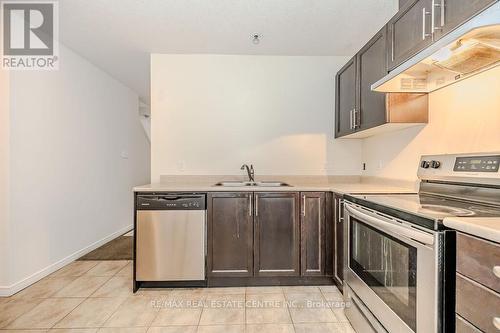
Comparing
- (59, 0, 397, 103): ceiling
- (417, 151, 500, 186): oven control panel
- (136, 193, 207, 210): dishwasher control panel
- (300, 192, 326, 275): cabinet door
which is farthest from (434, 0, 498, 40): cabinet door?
(136, 193, 207, 210): dishwasher control panel

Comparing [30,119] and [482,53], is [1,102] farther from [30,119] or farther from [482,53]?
[482,53]

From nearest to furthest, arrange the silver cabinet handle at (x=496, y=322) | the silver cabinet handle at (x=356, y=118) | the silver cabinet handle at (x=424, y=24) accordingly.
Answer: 1. the silver cabinet handle at (x=496, y=322)
2. the silver cabinet handle at (x=424, y=24)
3. the silver cabinet handle at (x=356, y=118)

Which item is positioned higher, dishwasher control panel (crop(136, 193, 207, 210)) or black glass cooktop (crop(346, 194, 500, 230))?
black glass cooktop (crop(346, 194, 500, 230))

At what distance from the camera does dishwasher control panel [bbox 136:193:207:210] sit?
238cm

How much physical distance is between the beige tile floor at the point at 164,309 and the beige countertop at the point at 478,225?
123 cm

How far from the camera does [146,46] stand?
288 centimetres

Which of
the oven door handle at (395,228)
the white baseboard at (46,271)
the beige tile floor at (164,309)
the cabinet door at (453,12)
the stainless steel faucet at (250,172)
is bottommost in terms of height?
the beige tile floor at (164,309)

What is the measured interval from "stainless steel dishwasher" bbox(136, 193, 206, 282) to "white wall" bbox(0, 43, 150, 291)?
3.51 ft

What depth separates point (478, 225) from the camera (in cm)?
92

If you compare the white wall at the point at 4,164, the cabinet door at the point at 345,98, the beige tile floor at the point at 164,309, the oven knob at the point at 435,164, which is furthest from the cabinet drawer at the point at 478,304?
the white wall at the point at 4,164

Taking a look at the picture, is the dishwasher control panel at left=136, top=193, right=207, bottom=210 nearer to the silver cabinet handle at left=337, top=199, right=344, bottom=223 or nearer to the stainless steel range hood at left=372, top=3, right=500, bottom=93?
the silver cabinet handle at left=337, top=199, right=344, bottom=223

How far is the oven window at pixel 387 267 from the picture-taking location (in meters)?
1.26

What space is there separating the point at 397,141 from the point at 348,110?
1.89 ft

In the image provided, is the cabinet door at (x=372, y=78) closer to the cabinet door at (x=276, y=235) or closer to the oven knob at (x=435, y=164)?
the oven knob at (x=435, y=164)
